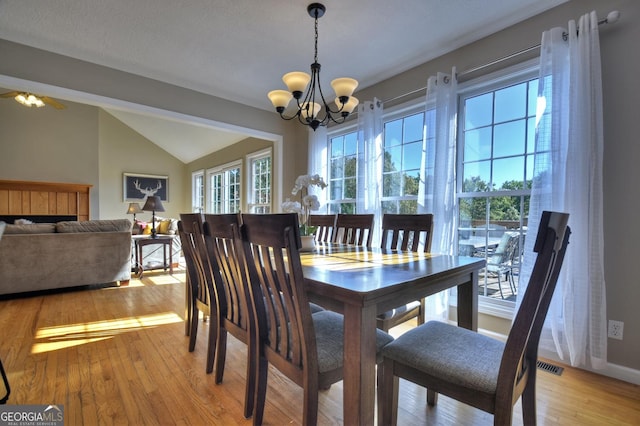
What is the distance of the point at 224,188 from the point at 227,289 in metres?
5.60

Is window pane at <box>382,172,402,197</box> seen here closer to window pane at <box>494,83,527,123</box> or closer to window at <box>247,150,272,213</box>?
window pane at <box>494,83,527,123</box>

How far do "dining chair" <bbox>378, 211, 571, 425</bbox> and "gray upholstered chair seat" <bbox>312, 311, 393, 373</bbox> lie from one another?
157 millimetres

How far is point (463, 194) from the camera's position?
2650mm

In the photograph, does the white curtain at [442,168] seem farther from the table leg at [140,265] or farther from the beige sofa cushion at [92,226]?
the table leg at [140,265]

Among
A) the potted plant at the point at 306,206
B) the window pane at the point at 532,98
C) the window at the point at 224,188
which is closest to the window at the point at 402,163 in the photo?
the window pane at the point at 532,98

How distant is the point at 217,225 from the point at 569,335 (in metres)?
2.26

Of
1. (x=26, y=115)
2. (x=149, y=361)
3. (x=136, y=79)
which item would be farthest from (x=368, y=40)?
(x=26, y=115)

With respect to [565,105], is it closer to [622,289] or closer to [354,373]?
[622,289]

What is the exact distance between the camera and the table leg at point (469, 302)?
1608mm

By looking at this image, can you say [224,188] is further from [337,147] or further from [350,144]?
[350,144]

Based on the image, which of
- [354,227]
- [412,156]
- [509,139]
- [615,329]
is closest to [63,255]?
[354,227]

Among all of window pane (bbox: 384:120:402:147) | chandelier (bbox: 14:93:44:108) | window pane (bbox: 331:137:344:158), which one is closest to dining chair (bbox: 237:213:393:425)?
window pane (bbox: 384:120:402:147)

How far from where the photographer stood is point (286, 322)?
1229 millimetres

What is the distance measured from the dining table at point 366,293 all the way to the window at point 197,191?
7183 mm
